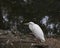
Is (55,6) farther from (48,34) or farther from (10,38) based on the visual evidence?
(10,38)

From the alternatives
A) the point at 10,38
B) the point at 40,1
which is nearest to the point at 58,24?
the point at 40,1

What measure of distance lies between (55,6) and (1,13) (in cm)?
189

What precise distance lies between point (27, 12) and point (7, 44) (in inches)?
133

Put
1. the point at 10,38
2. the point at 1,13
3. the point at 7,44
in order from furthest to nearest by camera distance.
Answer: the point at 1,13, the point at 10,38, the point at 7,44

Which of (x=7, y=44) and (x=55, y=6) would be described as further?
(x=55, y=6)

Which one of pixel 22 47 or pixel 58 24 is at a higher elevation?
pixel 58 24

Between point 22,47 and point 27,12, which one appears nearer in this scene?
point 22,47

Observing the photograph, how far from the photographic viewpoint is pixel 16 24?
8.72 metres

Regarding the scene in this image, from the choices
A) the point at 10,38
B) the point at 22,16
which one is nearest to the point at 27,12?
the point at 22,16

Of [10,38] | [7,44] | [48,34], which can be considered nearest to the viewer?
[7,44]

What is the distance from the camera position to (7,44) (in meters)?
5.67

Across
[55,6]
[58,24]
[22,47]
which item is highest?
[55,6]

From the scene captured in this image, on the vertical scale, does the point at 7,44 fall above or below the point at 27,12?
below

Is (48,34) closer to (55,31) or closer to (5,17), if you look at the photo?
(55,31)
